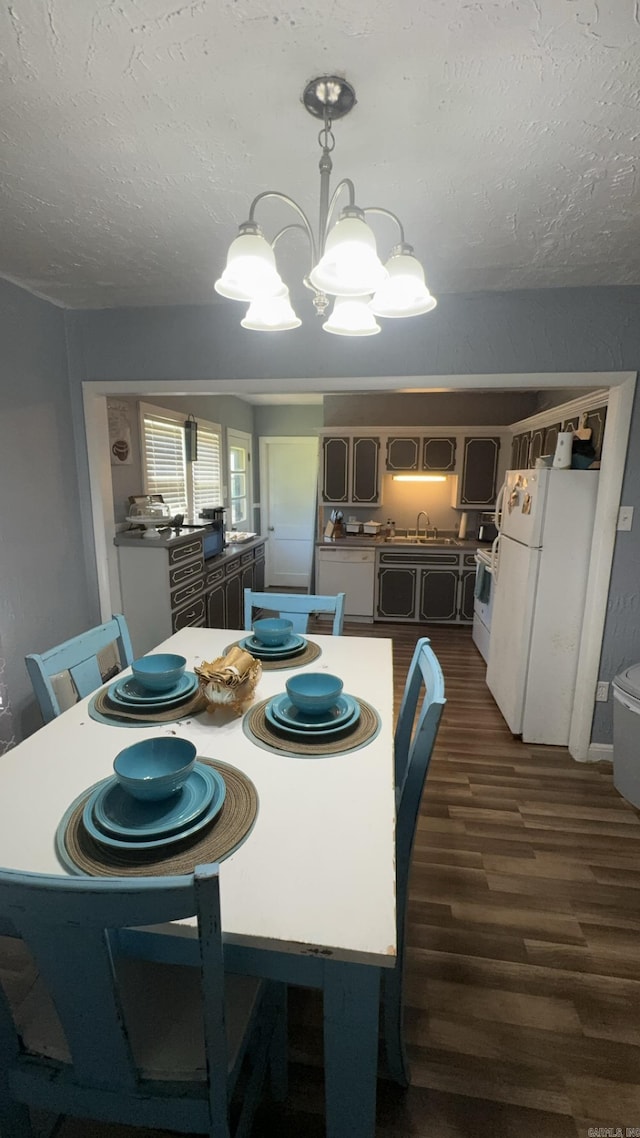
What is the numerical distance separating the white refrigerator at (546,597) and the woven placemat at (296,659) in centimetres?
143

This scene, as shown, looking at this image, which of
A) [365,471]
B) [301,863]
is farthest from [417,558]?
[301,863]

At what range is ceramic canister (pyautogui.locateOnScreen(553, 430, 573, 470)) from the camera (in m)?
2.49

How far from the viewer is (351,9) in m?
0.92

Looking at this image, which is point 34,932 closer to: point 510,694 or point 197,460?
point 510,694

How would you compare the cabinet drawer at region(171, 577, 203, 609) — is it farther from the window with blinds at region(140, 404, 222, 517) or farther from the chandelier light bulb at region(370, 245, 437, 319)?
the chandelier light bulb at region(370, 245, 437, 319)

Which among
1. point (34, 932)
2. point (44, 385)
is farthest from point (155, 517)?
point (34, 932)

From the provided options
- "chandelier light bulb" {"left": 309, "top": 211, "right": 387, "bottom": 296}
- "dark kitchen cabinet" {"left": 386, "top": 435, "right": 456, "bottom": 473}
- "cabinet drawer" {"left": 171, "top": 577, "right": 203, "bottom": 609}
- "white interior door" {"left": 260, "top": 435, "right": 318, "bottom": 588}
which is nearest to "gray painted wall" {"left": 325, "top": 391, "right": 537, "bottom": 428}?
"dark kitchen cabinet" {"left": 386, "top": 435, "right": 456, "bottom": 473}

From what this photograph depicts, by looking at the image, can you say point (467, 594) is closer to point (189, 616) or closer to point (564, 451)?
point (564, 451)

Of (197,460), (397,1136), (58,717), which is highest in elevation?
(197,460)

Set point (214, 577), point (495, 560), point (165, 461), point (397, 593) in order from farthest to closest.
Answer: point (397, 593) → point (165, 461) → point (214, 577) → point (495, 560)

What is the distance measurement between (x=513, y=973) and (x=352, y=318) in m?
2.12

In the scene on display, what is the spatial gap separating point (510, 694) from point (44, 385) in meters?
3.15

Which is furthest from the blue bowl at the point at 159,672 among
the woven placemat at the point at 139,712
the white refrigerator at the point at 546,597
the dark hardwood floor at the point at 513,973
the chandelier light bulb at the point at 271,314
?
the white refrigerator at the point at 546,597

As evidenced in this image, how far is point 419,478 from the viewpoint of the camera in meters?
5.26
